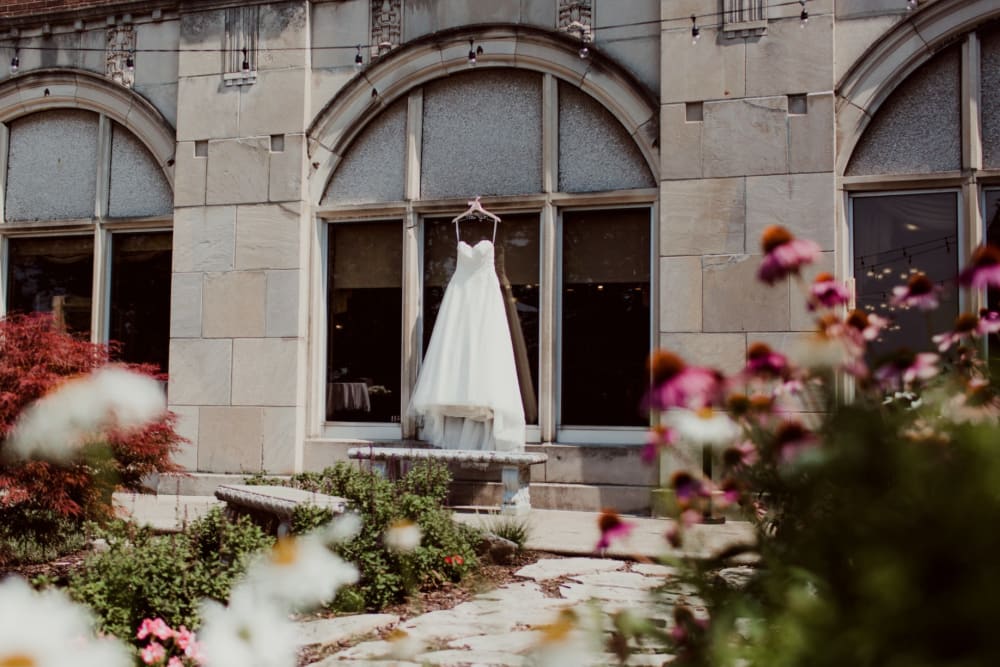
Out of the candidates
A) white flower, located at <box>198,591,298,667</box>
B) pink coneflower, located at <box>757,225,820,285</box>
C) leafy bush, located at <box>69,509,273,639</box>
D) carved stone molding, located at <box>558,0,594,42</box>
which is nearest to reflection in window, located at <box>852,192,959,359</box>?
carved stone molding, located at <box>558,0,594,42</box>

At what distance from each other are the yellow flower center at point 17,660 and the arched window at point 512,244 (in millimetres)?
7325

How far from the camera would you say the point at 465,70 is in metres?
8.84

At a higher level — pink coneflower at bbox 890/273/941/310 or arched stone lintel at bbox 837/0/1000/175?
arched stone lintel at bbox 837/0/1000/175

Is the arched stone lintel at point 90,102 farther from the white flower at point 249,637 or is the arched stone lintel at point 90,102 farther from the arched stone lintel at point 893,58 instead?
the white flower at point 249,637

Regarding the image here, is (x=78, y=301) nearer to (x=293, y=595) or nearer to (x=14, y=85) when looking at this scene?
(x=14, y=85)

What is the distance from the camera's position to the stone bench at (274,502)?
5.55 meters

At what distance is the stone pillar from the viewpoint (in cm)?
890

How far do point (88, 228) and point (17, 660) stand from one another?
9.63m

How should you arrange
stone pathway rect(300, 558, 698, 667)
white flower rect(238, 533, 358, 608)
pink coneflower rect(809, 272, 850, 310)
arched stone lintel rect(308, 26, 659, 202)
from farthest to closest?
arched stone lintel rect(308, 26, 659, 202) < stone pathway rect(300, 558, 698, 667) < pink coneflower rect(809, 272, 850, 310) < white flower rect(238, 533, 358, 608)

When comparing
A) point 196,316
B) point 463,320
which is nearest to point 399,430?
point 463,320

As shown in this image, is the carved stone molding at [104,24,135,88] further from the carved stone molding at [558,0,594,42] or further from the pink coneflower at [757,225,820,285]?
the pink coneflower at [757,225,820,285]

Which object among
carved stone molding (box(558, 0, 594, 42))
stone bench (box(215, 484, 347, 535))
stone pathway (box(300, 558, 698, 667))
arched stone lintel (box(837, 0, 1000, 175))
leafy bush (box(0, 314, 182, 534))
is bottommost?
A: stone pathway (box(300, 558, 698, 667))

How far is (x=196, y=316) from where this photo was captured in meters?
9.20

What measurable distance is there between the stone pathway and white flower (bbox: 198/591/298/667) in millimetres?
1301
